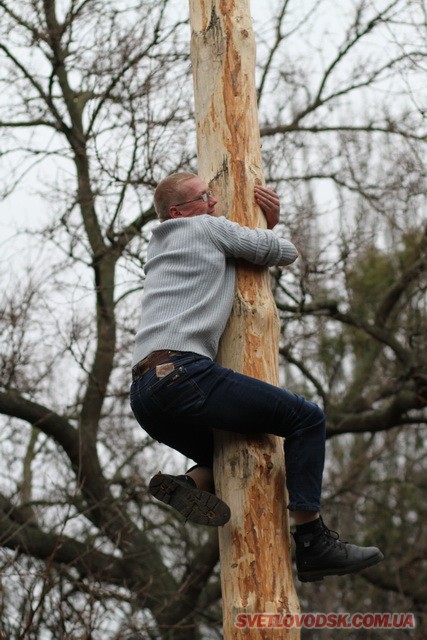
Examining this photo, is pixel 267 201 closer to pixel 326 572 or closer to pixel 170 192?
pixel 170 192

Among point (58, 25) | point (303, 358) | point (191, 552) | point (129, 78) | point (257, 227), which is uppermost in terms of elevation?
point (58, 25)

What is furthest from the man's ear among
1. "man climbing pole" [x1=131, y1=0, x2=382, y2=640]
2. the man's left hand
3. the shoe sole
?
the shoe sole

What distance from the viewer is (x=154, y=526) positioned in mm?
10141

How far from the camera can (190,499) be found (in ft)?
12.8

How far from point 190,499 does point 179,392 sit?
0.45 meters

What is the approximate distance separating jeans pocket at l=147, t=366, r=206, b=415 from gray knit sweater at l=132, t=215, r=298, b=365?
133mm

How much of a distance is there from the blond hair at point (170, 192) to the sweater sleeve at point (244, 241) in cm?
25

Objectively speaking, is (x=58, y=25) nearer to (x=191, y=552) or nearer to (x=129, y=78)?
(x=129, y=78)

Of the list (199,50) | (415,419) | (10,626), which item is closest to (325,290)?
(415,419)

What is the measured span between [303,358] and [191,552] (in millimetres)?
3456

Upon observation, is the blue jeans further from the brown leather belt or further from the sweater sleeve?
the sweater sleeve

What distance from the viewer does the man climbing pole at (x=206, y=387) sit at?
3875 mm

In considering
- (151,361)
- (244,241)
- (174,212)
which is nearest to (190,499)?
(151,361)

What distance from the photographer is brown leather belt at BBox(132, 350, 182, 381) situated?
3988 mm
